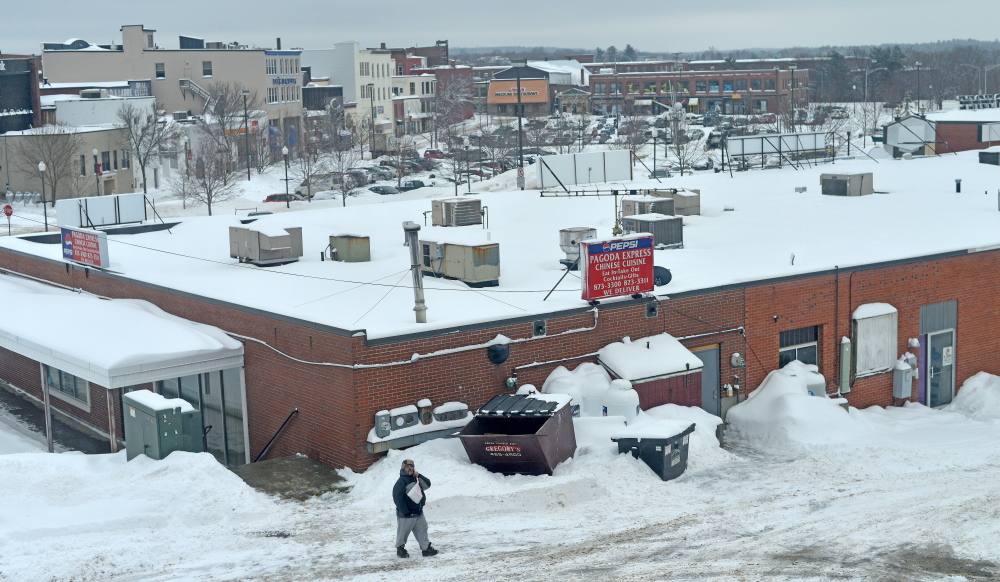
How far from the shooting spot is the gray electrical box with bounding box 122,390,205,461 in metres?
17.3

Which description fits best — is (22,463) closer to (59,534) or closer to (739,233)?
(59,534)

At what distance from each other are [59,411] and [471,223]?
11.9 m

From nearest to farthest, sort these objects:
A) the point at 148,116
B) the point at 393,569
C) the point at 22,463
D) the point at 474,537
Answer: the point at 393,569 → the point at 474,537 → the point at 22,463 → the point at 148,116

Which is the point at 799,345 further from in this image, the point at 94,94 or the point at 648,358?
the point at 94,94

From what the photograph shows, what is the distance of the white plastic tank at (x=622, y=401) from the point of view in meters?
20.0

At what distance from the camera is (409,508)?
14578 mm

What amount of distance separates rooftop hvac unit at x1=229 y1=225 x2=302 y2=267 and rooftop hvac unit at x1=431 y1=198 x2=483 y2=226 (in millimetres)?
4521

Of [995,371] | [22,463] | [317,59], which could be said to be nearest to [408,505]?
[22,463]

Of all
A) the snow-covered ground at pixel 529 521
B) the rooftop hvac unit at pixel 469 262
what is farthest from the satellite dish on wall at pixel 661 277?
the snow-covered ground at pixel 529 521

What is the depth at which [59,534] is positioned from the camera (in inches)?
592

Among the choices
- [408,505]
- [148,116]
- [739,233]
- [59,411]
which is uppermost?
[148,116]

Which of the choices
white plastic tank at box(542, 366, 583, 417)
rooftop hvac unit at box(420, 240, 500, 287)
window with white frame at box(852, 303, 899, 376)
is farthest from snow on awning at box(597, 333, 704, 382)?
window with white frame at box(852, 303, 899, 376)

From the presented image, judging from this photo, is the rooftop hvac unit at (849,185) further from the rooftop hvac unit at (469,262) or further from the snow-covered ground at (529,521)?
the snow-covered ground at (529,521)

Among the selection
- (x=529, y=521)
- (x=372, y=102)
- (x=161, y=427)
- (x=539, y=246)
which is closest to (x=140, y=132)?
(x=372, y=102)
